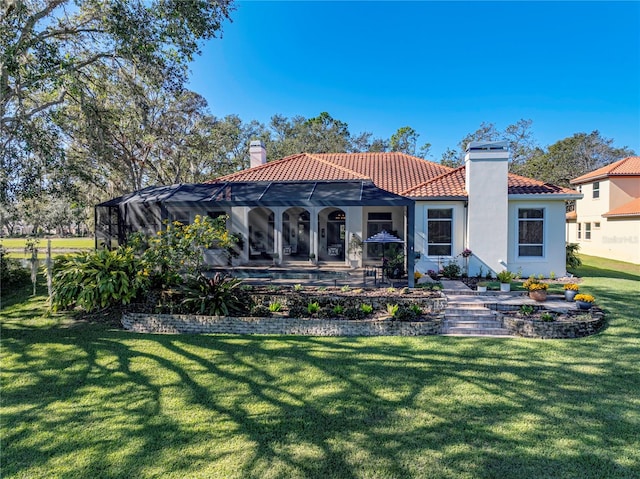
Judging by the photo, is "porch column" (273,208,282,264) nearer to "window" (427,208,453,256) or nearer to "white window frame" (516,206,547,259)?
"window" (427,208,453,256)

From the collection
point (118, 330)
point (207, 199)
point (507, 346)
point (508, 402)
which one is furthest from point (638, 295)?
point (118, 330)

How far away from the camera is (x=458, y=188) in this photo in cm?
1592

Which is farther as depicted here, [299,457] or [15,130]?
[15,130]

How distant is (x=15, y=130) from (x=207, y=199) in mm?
6315

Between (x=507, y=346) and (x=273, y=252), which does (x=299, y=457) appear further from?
(x=273, y=252)

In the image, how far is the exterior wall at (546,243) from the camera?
50.1 feet

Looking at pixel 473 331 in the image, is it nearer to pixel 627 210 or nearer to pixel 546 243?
pixel 546 243

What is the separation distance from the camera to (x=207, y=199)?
14094mm

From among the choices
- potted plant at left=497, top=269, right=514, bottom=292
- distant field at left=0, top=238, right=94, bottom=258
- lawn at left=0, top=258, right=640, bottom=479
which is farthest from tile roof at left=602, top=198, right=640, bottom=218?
distant field at left=0, top=238, right=94, bottom=258

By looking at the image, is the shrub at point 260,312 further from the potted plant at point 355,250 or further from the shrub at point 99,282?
the potted plant at point 355,250

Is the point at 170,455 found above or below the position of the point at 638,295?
below

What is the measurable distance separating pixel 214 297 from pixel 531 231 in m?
14.3

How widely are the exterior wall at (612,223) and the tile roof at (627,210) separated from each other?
0.62 meters

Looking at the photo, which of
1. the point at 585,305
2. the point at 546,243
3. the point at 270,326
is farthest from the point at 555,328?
the point at 270,326
